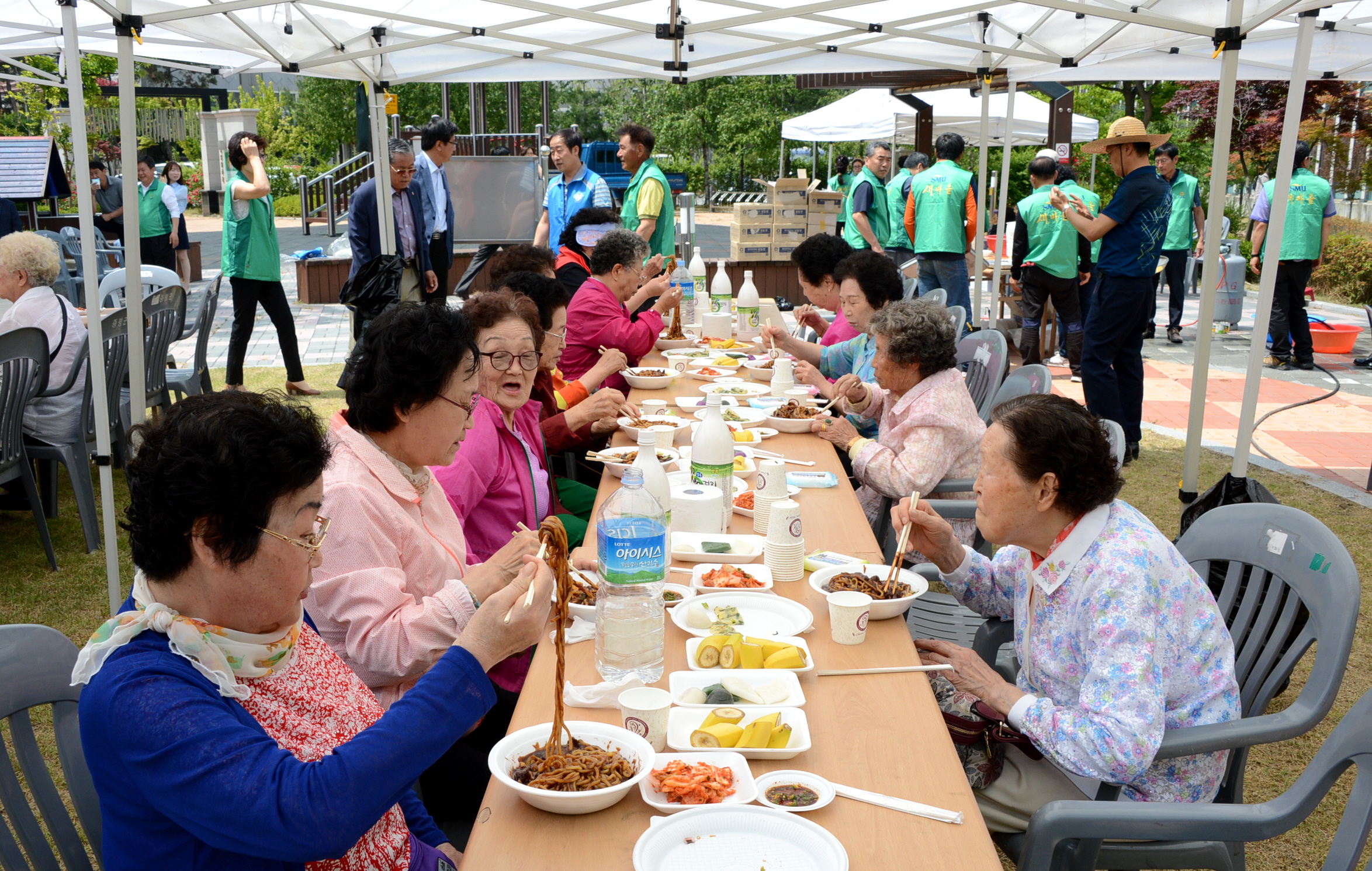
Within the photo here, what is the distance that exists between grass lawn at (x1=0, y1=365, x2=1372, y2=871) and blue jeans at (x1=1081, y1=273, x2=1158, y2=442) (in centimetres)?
49

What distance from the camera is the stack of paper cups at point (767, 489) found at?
110 inches

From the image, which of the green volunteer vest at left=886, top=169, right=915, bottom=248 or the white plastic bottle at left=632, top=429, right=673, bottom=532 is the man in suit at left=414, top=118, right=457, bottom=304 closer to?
the green volunteer vest at left=886, top=169, right=915, bottom=248

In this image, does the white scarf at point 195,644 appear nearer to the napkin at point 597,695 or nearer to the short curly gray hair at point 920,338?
the napkin at point 597,695

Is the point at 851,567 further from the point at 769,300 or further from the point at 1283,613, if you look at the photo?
the point at 769,300

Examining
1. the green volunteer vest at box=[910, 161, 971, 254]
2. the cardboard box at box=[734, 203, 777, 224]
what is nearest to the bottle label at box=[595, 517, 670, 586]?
the green volunteer vest at box=[910, 161, 971, 254]

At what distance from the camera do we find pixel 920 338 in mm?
3533

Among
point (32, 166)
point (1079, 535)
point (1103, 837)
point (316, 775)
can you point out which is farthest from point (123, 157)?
point (32, 166)

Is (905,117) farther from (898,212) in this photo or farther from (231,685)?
(231,685)

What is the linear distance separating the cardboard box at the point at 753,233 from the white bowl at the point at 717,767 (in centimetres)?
1218

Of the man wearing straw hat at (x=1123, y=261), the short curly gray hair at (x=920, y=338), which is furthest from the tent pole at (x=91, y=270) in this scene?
the man wearing straw hat at (x=1123, y=261)

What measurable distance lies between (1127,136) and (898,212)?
14.5ft

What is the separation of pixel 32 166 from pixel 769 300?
38.3 feet

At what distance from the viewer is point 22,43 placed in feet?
24.7

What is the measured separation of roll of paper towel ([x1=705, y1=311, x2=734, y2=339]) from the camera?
256 inches
